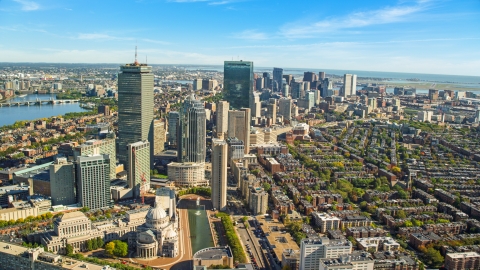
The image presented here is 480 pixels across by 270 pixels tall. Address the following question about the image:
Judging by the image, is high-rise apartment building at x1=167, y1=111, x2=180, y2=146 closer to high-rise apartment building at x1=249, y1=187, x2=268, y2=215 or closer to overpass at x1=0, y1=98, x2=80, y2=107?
high-rise apartment building at x1=249, y1=187, x2=268, y2=215

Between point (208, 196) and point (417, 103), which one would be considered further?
point (417, 103)

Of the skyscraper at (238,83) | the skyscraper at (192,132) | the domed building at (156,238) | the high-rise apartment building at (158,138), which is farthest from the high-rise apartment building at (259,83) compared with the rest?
the domed building at (156,238)

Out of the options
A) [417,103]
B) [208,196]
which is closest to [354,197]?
[208,196]

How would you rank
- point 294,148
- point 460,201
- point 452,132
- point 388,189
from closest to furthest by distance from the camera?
point 460,201 < point 388,189 < point 294,148 < point 452,132

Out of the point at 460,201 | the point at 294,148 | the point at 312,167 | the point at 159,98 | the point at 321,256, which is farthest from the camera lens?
the point at 159,98

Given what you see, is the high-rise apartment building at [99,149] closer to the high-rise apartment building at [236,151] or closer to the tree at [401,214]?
the high-rise apartment building at [236,151]

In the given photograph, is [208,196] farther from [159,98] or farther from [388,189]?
[159,98]

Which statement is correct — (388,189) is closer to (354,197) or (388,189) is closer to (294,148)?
(354,197)

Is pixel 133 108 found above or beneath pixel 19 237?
above
